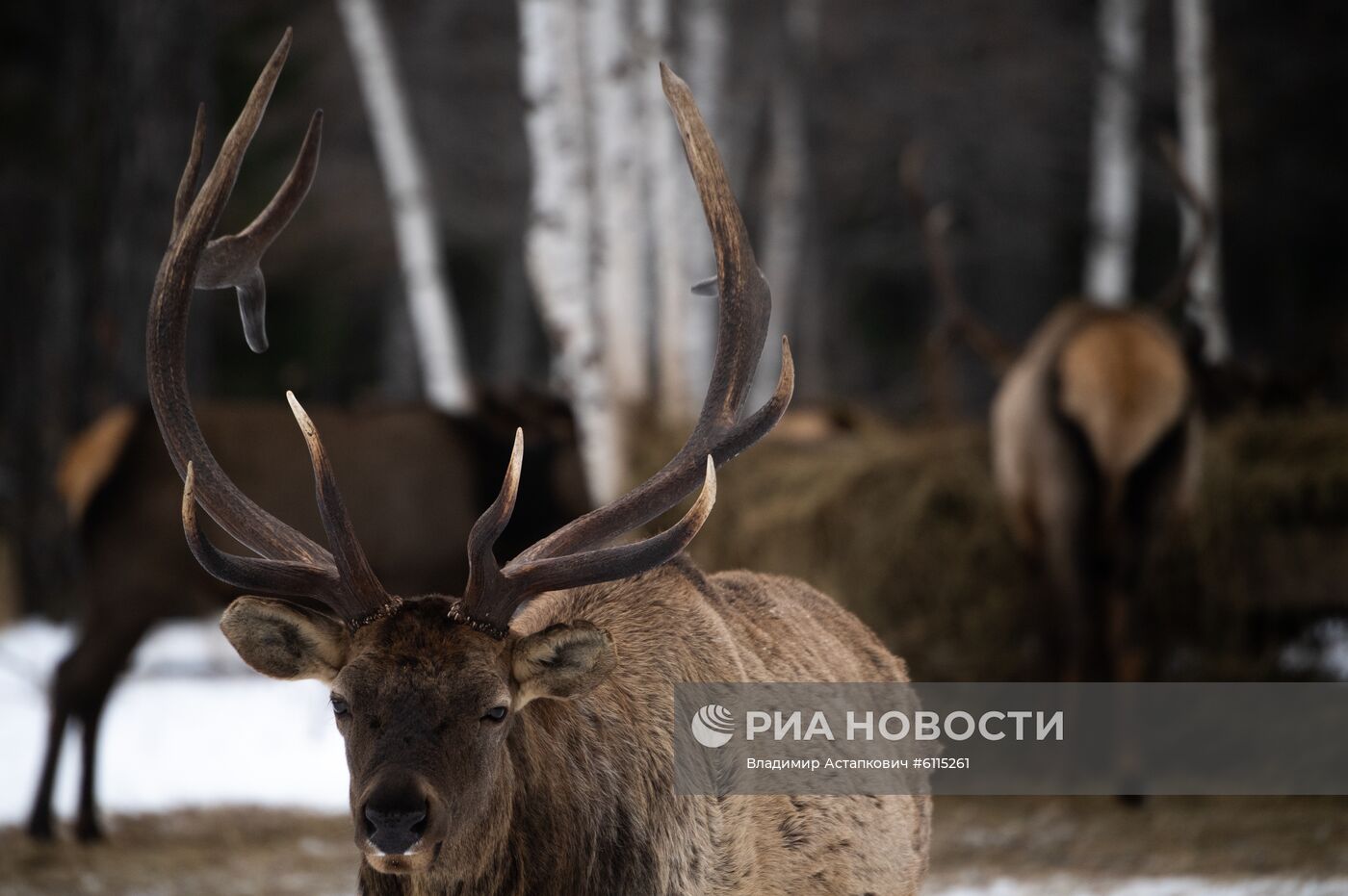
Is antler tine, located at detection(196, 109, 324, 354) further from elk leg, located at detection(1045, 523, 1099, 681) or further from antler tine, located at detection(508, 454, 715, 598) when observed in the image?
elk leg, located at detection(1045, 523, 1099, 681)

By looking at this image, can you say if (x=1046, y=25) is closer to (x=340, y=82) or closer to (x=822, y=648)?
(x=340, y=82)

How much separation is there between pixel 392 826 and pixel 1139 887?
3267 millimetres

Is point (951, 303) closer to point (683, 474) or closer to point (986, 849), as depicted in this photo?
point (986, 849)

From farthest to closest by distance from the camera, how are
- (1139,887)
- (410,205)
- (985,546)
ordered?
(410,205) < (985,546) < (1139,887)

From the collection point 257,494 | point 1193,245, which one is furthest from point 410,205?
point 1193,245

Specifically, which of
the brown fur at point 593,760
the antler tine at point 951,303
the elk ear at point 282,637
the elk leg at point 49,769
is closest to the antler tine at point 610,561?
the brown fur at point 593,760

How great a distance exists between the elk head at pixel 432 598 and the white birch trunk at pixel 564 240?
184 inches

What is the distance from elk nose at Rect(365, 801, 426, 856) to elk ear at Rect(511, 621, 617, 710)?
1.38 feet

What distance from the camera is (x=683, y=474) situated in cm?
362

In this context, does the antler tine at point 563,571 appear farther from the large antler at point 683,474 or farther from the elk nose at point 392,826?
the elk nose at point 392,826

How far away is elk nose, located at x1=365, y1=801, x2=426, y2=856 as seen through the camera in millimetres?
2832

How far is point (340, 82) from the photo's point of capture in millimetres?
18047

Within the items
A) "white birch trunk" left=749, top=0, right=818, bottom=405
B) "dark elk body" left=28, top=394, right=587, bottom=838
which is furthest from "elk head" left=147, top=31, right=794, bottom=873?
"white birch trunk" left=749, top=0, right=818, bottom=405

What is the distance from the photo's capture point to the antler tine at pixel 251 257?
4.24 metres
